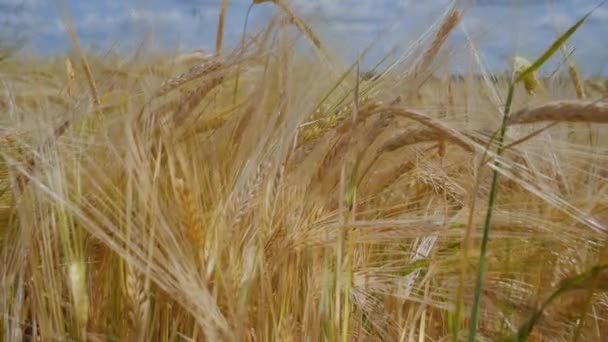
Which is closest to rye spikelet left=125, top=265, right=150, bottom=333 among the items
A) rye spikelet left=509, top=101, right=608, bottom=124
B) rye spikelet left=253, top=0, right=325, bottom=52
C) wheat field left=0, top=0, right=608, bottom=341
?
wheat field left=0, top=0, right=608, bottom=341

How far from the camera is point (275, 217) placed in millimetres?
1028

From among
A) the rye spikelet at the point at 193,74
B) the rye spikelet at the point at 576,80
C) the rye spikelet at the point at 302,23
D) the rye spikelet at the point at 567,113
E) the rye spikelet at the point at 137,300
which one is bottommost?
the rye spikelet at the point at 137,300

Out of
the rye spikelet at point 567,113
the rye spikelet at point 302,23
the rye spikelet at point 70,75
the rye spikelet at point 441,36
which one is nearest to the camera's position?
the rye spikelet at point 567,113

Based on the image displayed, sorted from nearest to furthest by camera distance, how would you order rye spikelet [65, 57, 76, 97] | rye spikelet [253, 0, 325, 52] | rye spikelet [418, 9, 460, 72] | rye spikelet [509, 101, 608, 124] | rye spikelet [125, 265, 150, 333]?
rye spikelet [509, 101, 608, 124] → rye spikelet [125, 265, 150, 333] → rye spikelet [418, 9, 460, 72] → rye spikelet [253, 0, 325, 52] → rye spikelet [65, 57, 76, 97]

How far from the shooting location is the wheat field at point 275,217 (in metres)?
0.92

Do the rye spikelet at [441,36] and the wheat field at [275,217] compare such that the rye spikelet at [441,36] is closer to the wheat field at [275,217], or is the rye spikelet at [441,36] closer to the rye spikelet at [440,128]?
the wheat field at [275,217]

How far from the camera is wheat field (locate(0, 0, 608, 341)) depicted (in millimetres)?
915

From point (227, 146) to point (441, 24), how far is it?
0.37m

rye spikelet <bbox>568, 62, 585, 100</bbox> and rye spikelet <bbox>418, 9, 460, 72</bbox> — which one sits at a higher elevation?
rye spikelet <bbox>568, 62, 585, 100</bbox>

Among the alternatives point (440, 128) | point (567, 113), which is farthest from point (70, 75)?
point (567, 113)

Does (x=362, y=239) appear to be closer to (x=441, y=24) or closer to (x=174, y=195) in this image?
(x=174, y=195)

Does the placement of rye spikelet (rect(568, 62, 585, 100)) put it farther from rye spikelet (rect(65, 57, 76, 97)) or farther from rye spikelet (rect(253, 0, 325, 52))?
rye spikelet (rect(65, 57, 76, 97))

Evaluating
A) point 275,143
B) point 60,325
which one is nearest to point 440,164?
point 275,143

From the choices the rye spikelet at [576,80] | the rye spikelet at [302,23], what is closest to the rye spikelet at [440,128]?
the rye spikelet at [302,23]
